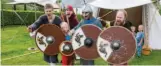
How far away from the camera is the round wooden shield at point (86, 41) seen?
6848 millimetres

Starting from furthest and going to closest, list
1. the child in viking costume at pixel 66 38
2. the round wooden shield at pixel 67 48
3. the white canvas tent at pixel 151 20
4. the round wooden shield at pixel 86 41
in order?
the white canvas tent at pixel 151 20
the child in viking costume at pixel 66 38
the round wooden shield at pixel 67 48
the round wooden shield at pixel 86 41

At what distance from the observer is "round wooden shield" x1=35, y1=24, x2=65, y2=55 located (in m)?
7.27

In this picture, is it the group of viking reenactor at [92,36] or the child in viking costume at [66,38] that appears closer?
the group of viking reenactor at [92,36]

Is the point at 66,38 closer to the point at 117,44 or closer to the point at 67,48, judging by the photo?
the point at 67,48

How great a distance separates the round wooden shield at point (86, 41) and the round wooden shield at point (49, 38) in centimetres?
36

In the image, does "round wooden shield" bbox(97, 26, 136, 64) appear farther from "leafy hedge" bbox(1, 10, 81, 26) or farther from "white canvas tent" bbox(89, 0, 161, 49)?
"leafy hedge" bbox(1, 10, 81, 26)

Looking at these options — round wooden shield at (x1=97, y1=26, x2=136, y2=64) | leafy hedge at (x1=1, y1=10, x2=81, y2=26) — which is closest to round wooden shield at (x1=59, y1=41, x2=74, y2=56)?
round wooden shield at (x1=97, y1=26, x2=136, y2=64)

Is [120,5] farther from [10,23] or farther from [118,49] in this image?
[10,23]

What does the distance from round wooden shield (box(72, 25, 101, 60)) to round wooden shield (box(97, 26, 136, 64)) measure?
16 cm

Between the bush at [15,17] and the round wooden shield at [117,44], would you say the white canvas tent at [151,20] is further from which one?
the bush at [15,17]

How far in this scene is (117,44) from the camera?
659 centimetres

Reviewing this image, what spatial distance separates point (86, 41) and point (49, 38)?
0.77 meters

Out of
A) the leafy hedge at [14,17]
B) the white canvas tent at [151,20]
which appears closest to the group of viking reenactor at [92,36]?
the white canvas tent at [151,20]

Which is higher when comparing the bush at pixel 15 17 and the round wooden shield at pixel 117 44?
the round wooden shield at pixel 117 44
